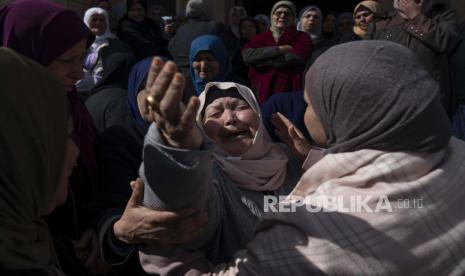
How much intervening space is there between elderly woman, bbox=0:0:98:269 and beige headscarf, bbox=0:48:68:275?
0.63m

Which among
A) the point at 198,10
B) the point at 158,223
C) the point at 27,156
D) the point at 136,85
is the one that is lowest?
the point at 198,10

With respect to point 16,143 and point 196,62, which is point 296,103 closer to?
point 196,62

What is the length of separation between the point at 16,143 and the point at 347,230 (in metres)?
0.89

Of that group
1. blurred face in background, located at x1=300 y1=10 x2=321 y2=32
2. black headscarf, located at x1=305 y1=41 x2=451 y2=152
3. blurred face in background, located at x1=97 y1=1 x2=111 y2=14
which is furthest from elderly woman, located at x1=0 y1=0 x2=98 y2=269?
blurred face in background, located at x1=97 y1=1 x2=111 y2=14

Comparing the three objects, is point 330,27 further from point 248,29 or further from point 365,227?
point 365,227

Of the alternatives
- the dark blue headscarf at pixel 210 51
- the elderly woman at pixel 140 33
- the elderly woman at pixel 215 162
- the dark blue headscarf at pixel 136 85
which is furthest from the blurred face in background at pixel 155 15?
the elderly woman at pixel 215 162

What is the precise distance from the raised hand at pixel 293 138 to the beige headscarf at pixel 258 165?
2.2 inches

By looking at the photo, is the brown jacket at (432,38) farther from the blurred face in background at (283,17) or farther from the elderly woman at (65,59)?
the elderly woman at (65,59)

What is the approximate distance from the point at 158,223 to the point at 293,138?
2.99ft

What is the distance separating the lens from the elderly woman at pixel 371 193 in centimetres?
160

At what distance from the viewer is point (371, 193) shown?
1651mm

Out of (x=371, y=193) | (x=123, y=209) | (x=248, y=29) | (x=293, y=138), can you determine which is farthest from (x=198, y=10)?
(x=371, y=193)

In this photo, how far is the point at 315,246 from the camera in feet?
5.22

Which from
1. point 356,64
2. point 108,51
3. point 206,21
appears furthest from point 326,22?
point 356,64
